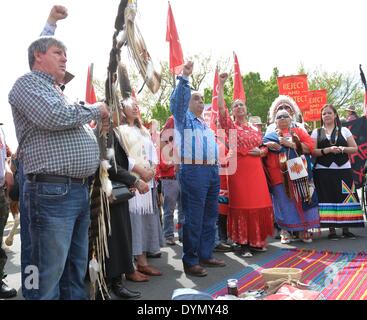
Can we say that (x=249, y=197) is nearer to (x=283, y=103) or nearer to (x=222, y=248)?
(x=222, y=248)

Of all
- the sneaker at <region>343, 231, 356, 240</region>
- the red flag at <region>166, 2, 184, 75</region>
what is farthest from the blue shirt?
the sneaker at <region>343, 231, 356, 240</region>

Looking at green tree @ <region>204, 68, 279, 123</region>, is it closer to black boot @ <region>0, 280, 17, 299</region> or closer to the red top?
the red top

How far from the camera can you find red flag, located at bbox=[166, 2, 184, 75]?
5414 millimetres

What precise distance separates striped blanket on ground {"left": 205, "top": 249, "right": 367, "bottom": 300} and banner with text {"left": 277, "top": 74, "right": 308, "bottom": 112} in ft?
20.2

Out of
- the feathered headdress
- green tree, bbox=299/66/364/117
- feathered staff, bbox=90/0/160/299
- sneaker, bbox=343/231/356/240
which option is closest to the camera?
feathered staff, bbox=90/0/160/299

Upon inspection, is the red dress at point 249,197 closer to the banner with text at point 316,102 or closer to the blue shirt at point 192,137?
the blue shirt at point 192,137

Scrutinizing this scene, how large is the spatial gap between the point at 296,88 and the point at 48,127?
9.04 m

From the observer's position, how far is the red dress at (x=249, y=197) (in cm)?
509

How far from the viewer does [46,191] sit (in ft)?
7.68

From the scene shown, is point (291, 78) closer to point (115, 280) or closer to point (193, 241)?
point (193, 241)

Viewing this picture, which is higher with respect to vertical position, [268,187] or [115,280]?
[268,187]
